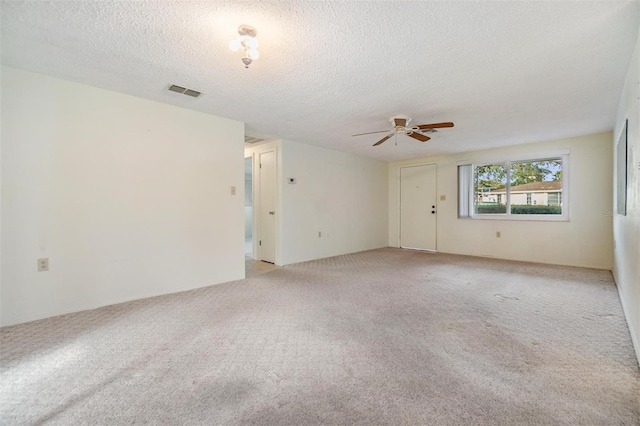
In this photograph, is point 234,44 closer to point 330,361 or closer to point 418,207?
point 330,361

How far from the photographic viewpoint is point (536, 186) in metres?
5.27

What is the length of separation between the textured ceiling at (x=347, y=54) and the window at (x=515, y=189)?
1.74 meters

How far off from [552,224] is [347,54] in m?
5.09

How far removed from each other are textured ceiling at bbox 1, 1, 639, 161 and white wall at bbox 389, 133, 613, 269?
1408 mm

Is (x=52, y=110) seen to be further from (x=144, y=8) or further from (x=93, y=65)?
(x=144, y=8)

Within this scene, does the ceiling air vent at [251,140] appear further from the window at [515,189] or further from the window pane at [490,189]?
the window pane at [490,189]

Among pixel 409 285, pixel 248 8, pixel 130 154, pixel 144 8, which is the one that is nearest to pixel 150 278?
pixel 130 154

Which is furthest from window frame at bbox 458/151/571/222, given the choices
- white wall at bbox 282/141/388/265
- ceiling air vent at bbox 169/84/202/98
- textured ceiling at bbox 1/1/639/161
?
ceiling air vent at bbox 169/84/202/98

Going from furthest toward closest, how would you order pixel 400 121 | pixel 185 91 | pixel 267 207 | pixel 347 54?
pixel 267 207, pixel 400 121, pixel 185 91, pixel 347 54

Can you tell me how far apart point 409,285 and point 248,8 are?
3.40 meters

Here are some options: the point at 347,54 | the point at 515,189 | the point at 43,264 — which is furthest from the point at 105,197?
the point at 515,189

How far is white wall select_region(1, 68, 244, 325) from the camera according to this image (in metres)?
2.49

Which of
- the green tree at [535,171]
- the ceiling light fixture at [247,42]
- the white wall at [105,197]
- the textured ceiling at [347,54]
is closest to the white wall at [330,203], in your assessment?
the white wall at [105,197]

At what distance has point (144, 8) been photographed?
1694 mm
